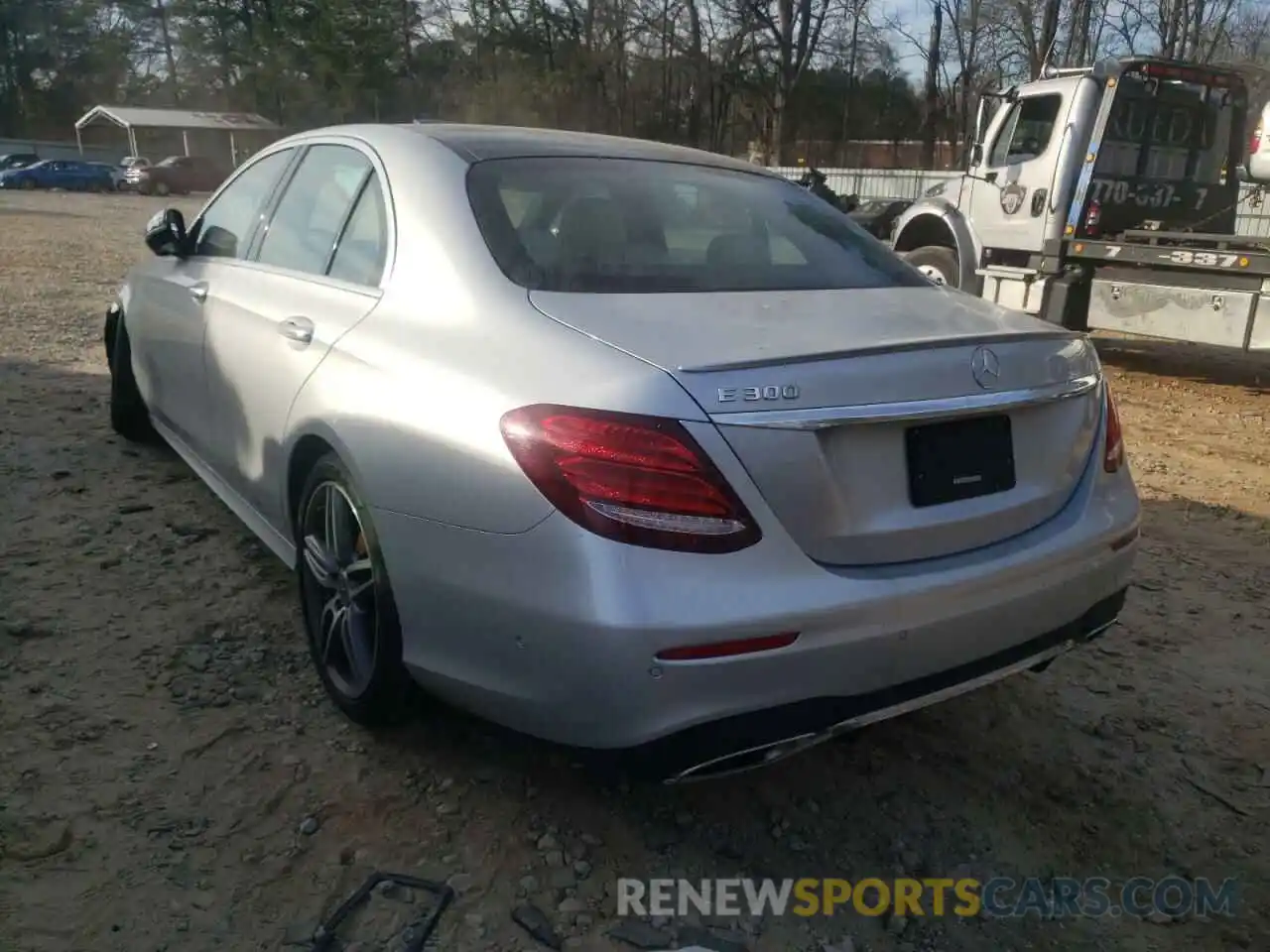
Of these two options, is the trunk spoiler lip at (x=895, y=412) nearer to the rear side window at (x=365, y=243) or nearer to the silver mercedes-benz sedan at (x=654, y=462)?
the silver mercedes-benz sedan at (x=654, y=462)

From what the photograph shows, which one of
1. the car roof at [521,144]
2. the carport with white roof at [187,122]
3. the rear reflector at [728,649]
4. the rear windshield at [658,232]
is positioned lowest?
the rear reflector at [728,649]

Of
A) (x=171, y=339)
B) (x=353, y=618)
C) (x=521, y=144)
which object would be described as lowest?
(x=353, y=618)

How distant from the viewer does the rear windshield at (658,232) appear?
2.56 meters

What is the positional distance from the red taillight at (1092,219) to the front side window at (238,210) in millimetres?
7062

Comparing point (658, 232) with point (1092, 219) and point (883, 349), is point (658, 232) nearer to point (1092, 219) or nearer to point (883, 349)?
point (883, 349)

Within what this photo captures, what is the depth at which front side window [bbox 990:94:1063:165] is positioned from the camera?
352 inches

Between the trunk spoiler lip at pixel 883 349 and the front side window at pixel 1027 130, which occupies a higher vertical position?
the front side window at pixel 1027 130

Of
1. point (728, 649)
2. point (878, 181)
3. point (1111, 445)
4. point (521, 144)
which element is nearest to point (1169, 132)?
point (1111, 445)

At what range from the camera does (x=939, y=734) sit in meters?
2.91

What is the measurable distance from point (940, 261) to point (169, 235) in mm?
7525

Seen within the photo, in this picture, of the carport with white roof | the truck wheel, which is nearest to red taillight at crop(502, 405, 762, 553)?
the truck wheel

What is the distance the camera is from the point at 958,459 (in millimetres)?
2197

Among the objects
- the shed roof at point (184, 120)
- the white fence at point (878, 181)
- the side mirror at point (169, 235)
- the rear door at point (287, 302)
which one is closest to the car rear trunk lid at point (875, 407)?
the rear door at point (287, 302)

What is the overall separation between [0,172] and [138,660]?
46635 mm
